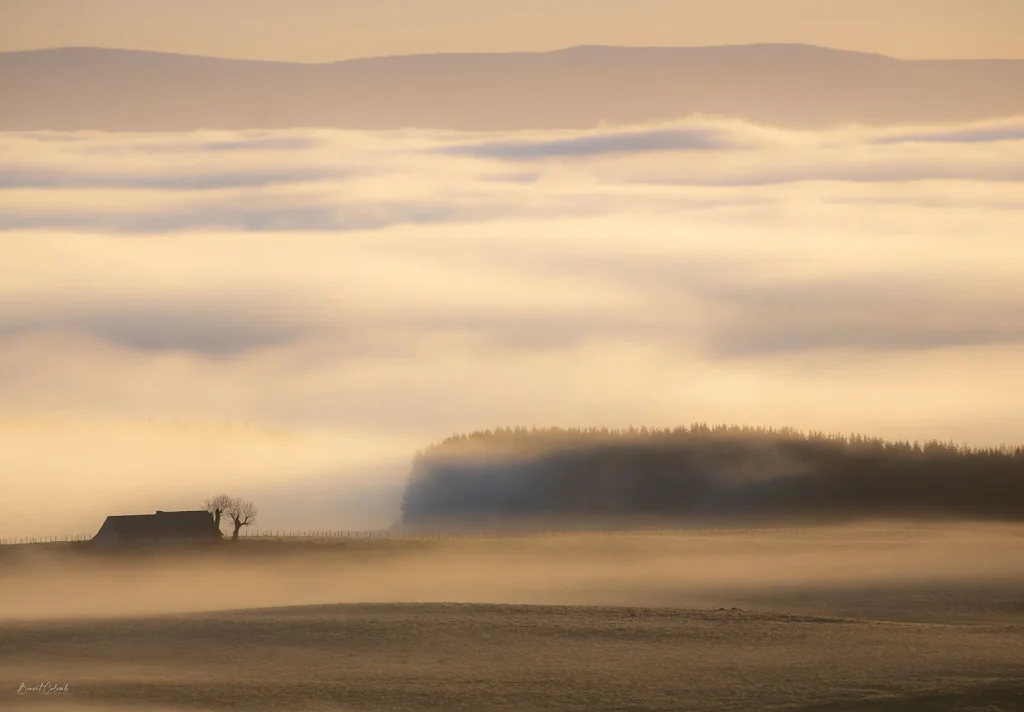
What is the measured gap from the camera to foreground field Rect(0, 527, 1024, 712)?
156 feet

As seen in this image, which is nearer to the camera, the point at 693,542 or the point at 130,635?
the point at 130,635

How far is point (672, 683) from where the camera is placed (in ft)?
161

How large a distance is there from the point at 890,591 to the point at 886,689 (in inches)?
1390

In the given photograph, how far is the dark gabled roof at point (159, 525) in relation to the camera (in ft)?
317

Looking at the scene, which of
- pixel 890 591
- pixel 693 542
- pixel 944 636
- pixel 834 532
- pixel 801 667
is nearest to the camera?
pixel 801 667

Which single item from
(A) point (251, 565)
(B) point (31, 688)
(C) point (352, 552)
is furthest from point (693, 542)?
(B) point (31, 688)

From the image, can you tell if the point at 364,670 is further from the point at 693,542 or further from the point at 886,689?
the point at 693,542
